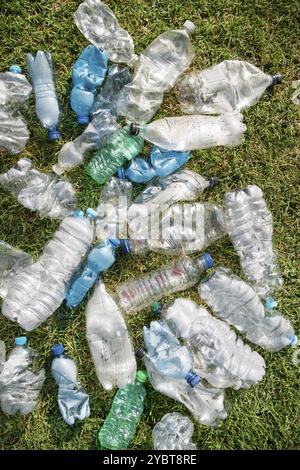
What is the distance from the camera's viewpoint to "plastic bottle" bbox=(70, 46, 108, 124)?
12.0ft

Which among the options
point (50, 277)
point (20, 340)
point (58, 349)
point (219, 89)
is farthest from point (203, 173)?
point (20, 340)

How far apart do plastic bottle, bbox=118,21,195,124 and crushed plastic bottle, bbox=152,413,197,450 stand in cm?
196

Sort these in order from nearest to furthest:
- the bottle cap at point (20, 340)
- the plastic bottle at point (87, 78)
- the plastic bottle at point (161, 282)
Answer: the bottle cap at point (20, 340)
the plastic bottle at point (87, 78)
the plastic bottle at point (161, 282)

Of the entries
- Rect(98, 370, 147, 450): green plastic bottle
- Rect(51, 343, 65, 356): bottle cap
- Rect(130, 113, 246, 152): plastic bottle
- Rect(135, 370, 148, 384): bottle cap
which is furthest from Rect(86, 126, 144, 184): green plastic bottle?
Rect(98, 370, 147, 450): green plastic bottle

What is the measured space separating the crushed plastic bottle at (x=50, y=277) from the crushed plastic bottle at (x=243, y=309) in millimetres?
859

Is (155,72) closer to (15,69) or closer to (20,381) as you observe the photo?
(15,69)

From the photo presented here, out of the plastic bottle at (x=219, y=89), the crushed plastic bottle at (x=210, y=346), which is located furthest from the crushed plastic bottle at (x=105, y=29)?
the crushed plastic bottle at (x=210, y=346)

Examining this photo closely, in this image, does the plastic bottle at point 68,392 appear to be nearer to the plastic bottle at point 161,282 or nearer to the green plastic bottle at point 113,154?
the plastic bottle at point 161,282

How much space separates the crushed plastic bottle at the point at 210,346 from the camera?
3742 millimetres

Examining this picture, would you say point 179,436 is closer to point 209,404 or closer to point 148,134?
point 209,404

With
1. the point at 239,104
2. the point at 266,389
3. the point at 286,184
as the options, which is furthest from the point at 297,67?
the point at 266,389

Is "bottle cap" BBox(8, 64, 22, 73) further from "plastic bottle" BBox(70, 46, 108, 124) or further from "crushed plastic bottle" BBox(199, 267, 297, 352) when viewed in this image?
"crushed plastic bottle" BBox(199, 267, 297, 352)

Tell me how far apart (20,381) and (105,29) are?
7.67 ft

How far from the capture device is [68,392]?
3656 mm
